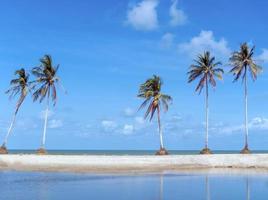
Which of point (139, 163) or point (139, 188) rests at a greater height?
point (139, 163)

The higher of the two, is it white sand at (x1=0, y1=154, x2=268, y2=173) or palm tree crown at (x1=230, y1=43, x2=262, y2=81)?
palm tree crown at (x1=230, y1=43, x2=262, y2=81)

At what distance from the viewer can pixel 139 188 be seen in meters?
35.5

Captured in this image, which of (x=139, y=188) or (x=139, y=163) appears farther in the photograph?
(x=139, y=163)

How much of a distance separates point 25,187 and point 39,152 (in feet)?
97.2

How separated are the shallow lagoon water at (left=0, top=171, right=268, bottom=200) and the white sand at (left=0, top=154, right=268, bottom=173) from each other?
11.2m

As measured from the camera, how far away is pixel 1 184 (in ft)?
125

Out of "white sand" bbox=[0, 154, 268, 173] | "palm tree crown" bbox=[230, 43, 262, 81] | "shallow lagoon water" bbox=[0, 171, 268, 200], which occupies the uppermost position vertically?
"palm tree crown" bbox=[230, 43, 262, 81]

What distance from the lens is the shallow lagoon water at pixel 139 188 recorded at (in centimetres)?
3081

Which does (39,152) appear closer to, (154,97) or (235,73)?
(154,97)

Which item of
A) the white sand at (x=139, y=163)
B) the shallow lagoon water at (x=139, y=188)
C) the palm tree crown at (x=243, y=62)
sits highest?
the palm tree crown at (x=243, y=62)

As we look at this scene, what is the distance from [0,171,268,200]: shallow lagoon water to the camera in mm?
30812

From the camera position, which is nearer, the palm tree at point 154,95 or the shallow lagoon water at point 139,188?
the shallow lagoon water at point 139,188

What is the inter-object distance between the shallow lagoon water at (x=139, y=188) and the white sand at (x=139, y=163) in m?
11.2

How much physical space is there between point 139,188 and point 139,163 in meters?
20.5
